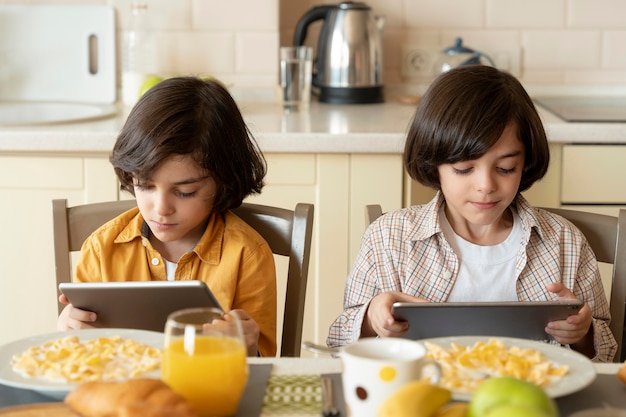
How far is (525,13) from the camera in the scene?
2.72 m

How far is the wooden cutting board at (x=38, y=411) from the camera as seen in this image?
878 millimetres

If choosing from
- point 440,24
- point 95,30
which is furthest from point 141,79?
point 440,24

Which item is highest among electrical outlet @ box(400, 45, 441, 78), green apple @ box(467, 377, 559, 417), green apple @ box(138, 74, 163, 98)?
electrical outlet @ box(400, 45, 441, 78)

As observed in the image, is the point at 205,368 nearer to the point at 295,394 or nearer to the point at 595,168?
the point at 295,394

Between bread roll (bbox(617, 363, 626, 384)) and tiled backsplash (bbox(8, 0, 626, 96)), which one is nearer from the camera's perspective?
bread roll (bbox(617, 363, 626, 384))

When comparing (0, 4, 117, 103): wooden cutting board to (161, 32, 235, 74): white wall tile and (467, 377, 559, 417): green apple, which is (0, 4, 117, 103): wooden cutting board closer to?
(161, 32, 235, 74): white wall tile

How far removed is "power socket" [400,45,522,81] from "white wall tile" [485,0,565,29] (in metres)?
0.08

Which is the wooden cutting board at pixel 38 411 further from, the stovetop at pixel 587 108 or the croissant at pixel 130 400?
the stovetop at pixel 587 108

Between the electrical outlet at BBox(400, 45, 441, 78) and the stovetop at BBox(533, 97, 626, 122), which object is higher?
the electrical outlet at BBox(400, 45, 441, 78)

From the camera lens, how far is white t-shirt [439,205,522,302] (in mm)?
1499

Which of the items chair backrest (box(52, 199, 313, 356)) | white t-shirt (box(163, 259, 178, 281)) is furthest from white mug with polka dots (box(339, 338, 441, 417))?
white t-shirt (box(163, 259, 178, 281))

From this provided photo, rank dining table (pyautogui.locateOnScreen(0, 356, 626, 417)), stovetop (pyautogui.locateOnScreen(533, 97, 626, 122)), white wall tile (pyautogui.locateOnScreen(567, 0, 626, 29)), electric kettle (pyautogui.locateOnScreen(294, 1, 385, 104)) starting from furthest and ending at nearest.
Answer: white wall tile (pyautogui.locateOnScreen(567, 0, 626, 29)) → electric kettle (pyautogui.locateOnScreen(294, 1, 385, 104)) → stovetop (pyautogui.locateOnScreen(533, 97, 626, 122)) → dining table (pyautogui.locateOnScreen(0, 356, 626, 417))

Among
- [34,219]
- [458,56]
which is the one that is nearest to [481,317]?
[34,219]

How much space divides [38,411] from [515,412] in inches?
17.7
